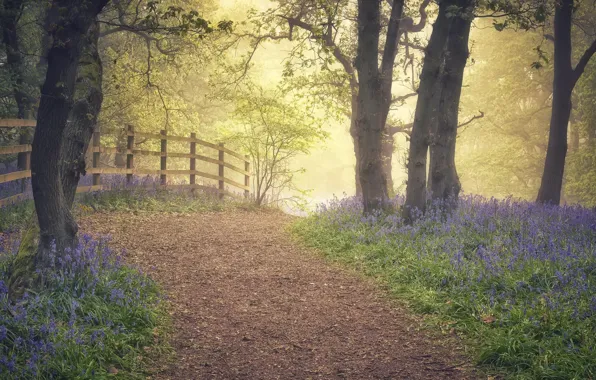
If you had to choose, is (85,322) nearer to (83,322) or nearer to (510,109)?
(83,322)

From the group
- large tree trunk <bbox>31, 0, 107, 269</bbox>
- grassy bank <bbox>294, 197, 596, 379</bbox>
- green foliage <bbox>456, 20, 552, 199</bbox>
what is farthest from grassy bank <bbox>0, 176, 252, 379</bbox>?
green foliage <bbox>456, 20, 552, 199</bbox>

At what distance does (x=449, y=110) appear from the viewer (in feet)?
35.7

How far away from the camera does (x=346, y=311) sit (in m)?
6.24

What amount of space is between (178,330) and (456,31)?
854cm

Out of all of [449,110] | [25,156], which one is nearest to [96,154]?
[25,156]

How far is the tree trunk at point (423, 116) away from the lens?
32.9 ft

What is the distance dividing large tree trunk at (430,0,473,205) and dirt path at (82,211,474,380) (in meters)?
3.82

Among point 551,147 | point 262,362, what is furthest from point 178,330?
point 551,147

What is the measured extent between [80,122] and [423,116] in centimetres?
677

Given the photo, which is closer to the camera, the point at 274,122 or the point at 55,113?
the point at 55,113

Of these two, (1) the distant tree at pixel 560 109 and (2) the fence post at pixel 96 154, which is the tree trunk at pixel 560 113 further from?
(2) the fence post at pixel 96 154

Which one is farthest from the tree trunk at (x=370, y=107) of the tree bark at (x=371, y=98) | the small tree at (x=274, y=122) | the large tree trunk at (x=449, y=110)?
the small tree at (x=274, y=122)

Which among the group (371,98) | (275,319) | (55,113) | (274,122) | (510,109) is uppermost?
(510,109)

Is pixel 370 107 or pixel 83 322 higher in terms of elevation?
pixel 370 107
